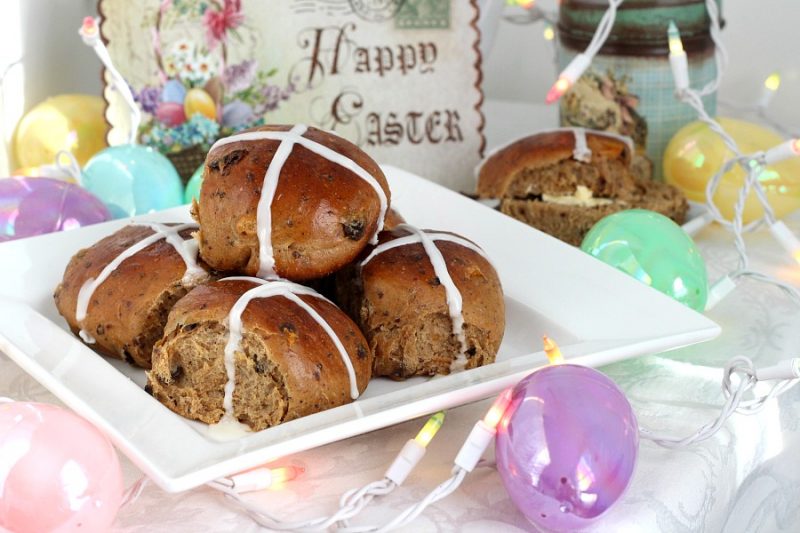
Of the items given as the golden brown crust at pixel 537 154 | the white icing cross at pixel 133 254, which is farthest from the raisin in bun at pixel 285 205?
the golden brown crust at pixel 537 154

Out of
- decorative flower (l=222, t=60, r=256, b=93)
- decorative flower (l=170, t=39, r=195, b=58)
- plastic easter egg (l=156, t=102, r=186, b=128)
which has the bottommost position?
plastic easter egg (l=156, t=102, r=186, b=128)

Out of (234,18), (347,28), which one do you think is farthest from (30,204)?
(347,28)

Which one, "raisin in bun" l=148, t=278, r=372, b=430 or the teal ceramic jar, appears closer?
"raisin in bun" l=148, t=278, r=372, b=430

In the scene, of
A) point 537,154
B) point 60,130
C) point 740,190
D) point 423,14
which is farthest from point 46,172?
point 740,190

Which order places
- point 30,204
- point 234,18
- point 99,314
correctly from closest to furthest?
1. point 99,314
2. point 30,204
3. point 234,18

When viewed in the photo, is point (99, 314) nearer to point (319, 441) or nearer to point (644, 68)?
point (319, 441)

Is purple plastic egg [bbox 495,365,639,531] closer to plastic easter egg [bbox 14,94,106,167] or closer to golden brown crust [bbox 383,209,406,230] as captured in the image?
golden brown crust [bbox 383,209,406,230]

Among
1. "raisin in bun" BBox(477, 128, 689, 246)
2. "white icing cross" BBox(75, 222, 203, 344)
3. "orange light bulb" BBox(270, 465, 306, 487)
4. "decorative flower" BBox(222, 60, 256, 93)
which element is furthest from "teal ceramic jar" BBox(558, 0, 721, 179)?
"orange light bulb" BBox(270, 465, 306, 487)
